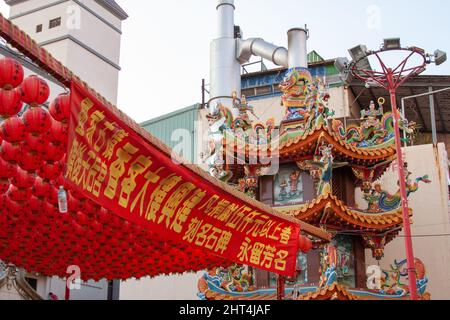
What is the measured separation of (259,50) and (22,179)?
53.2 feet

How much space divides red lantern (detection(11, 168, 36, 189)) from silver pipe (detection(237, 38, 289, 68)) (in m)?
A: 15.3

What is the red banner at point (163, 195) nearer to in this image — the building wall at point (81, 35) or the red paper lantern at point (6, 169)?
the red paper lantern at point (6, 169)

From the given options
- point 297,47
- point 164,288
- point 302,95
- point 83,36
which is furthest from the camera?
point 83,36

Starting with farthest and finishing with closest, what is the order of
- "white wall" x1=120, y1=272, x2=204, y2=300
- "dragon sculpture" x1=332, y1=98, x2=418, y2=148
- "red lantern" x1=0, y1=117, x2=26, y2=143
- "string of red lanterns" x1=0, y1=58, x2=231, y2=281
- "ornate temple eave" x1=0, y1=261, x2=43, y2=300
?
"white wall" x1=120, y1=272, x2=204, y2=300 < "dragon sculpture" x1=332, y1=98, x2=418, y2=148 < "ornate temple eave" x1=0, y1=261, x2=43, y2=300 < "red lantern" x1=0, y1=117, x2=26, y2=143 < "string of red lanterns" x1=0, y1=58, x2=231, y2=281

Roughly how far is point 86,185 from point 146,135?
1203 millimetres

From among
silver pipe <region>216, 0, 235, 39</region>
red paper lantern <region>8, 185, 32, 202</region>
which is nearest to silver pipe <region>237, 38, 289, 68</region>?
silver pipe <region>216, 0, 235, 39</region>

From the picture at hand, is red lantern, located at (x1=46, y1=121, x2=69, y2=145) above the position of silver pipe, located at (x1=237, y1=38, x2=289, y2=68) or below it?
below

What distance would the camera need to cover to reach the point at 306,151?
18.0 metres

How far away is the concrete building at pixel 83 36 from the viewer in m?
23.0

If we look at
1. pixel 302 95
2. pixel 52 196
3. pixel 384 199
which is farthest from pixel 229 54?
pixel 52 196

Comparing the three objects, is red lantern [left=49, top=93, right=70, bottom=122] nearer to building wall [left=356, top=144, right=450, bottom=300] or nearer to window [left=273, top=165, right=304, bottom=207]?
window [left=273, top=165, right=304, bottom=207]

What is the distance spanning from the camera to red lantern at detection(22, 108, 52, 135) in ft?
24.2

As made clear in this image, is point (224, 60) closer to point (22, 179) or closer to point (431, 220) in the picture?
point (431, 220)

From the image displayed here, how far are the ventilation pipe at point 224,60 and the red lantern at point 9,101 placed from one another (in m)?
16.1
